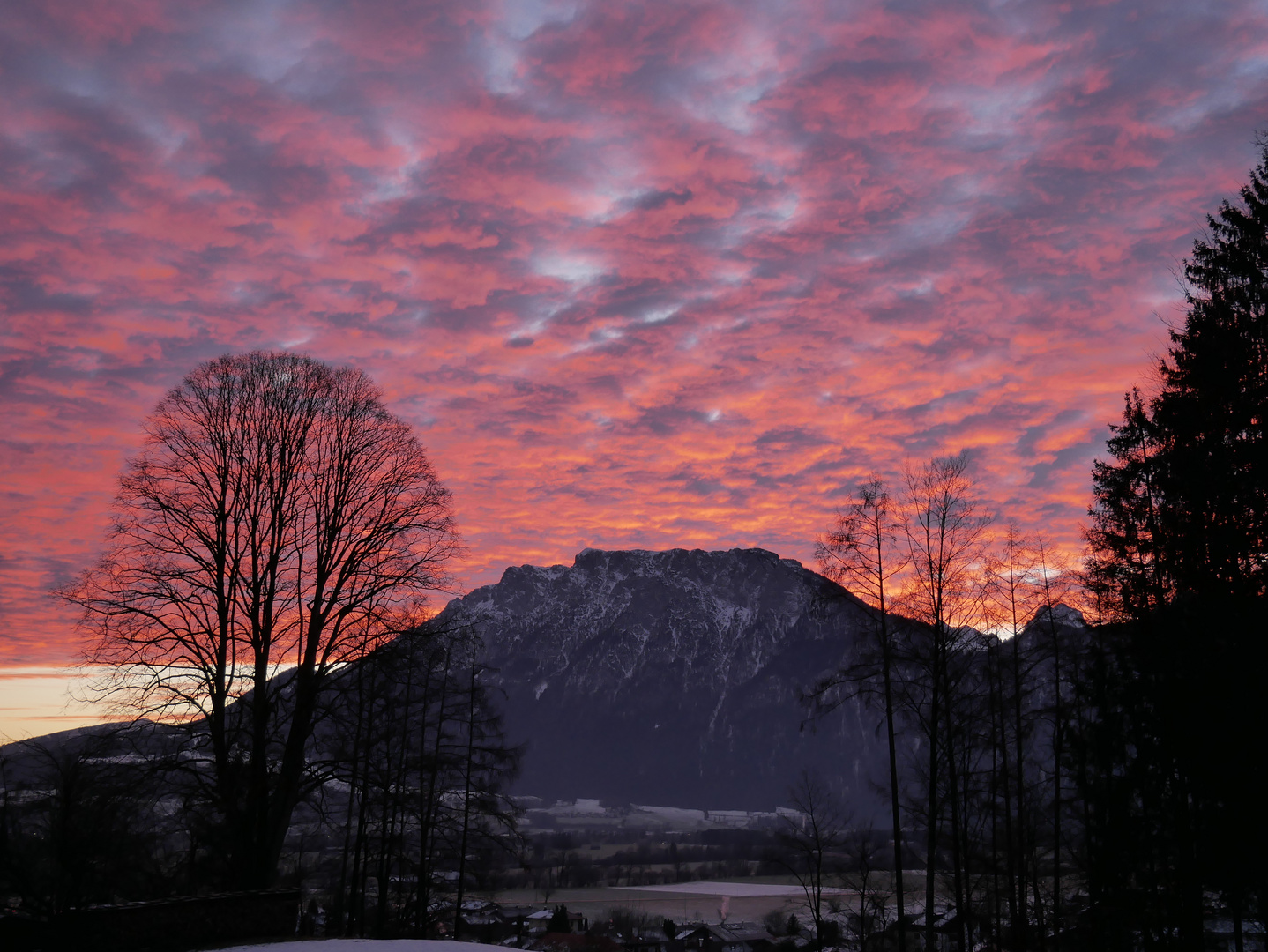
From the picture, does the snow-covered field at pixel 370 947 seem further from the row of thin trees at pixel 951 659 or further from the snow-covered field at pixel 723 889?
the snow-covered field at pixel 723 889

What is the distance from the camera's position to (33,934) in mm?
18375

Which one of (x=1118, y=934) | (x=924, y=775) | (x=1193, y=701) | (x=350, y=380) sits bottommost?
(x=1118, y=934)

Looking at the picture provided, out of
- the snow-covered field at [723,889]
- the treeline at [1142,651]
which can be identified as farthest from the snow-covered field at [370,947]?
the snow-covered field at [723,889]

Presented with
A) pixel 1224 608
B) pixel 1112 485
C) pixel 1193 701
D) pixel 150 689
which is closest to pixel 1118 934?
pixel 1193 701

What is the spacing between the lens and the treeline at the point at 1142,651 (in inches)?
833

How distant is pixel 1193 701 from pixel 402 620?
19784 mm

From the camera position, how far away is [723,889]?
14800 cm

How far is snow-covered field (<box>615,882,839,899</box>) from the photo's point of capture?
142m

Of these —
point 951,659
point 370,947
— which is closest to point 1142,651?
point 951,659

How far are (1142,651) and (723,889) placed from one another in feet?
454

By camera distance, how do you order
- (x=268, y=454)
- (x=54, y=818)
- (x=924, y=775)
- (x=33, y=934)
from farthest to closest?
(x=54, y=818), (x=924, y=775), (x=268, y=454), (x=33, y=934)

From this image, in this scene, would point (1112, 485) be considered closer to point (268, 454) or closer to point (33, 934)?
point (268, 454)

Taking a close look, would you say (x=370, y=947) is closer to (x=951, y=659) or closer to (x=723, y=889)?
(x=951, y=659)

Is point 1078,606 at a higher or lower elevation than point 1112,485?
lower
